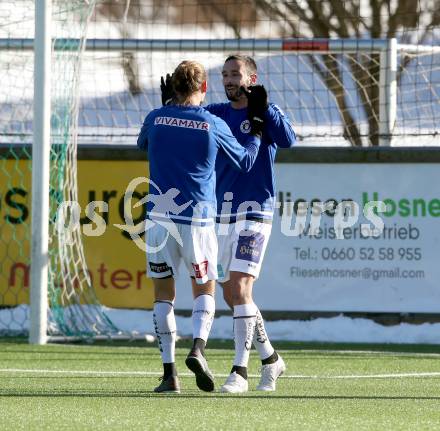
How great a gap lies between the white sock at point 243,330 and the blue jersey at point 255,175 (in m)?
0.57

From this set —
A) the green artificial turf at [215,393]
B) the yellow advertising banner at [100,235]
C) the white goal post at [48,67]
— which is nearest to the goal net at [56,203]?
the yellow advertising banner at [100,235]

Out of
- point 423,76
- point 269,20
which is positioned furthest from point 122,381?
point 269,20

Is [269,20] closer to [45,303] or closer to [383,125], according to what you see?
[383,125]

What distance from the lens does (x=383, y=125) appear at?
1259 cm

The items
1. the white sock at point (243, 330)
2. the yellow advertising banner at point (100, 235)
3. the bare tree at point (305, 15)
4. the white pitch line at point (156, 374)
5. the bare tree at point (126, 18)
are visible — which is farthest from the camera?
the bare tree at point (305, 15)

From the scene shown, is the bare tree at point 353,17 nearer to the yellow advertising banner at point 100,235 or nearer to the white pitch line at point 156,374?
the yellow advertising banner at point 100,235

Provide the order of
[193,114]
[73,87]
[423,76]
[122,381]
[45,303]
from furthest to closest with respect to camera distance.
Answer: [423,76]
[73,87]
[45,303]
[122,381]
[193,114]

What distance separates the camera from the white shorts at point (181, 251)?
23.6ft

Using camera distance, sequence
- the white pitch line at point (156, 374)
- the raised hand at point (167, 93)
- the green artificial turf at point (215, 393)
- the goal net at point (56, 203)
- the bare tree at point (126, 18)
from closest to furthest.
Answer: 1. the green artificial turf at point (215, 393)
2. the raised hand at point (167, 93)
3. the white pitch line at point (156, 374)
4. the goal net at point (56, 203)
5. the bare tree at point (126, 18)

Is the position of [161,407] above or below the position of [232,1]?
below

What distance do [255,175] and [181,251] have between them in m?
0.74

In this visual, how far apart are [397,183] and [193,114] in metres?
4.98

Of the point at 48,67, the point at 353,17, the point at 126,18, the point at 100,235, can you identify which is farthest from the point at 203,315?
the point at 353,17

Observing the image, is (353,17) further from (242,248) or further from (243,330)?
(243,330)
